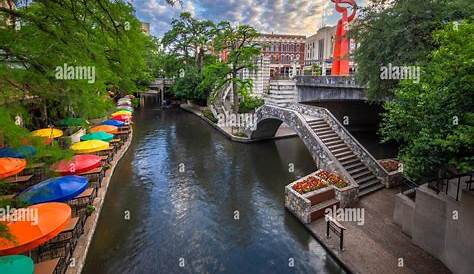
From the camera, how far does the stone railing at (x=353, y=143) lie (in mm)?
16656

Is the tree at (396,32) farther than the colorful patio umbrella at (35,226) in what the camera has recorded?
Yes

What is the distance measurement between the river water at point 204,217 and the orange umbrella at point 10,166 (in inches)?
161

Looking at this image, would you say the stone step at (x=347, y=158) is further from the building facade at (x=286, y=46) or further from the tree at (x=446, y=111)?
the building facade at (x=286, y=46)

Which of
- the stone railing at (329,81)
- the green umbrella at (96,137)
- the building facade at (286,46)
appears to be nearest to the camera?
the green umbrella at (96,137)

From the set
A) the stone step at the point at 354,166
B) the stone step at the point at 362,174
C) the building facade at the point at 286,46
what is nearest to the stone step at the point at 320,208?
the stone step at the point at 362,174

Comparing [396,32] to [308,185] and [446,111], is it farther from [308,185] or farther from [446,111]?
[308,185]

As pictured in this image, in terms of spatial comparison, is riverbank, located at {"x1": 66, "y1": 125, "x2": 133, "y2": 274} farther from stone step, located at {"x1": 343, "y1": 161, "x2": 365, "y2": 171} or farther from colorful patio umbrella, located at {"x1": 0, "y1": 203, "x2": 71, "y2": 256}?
stone step, located at {"x1": 343, "y1": 161, "x2": 365, "y2": 171}

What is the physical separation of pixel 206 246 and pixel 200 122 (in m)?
29.6

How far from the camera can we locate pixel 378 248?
1109cm

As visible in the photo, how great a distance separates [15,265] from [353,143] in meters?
16.9

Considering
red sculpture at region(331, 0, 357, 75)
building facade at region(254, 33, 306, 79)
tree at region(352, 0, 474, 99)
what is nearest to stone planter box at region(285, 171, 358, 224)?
tree at region(352, 0, 474, 99)

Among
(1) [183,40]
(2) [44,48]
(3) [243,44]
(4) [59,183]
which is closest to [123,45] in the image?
(2) [44,48]

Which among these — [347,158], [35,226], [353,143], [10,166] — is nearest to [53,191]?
[10,166]

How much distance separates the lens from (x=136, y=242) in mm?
12156
